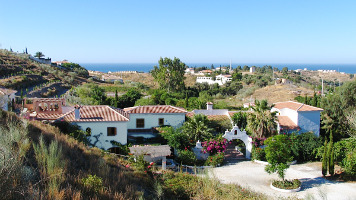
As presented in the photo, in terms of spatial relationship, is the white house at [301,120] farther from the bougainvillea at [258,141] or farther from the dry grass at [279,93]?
the dry grass at [279,93]

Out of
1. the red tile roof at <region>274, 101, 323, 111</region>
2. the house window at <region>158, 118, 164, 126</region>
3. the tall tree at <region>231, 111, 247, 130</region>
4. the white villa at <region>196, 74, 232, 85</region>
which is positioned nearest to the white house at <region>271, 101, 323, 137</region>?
the red tile roof at <region>274, 101, 323, 111</region>

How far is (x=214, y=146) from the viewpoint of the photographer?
72.3 feet

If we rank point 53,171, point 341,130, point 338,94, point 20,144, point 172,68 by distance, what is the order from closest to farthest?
1. point 53,171
2. point 20,144
3. point 341,130
4. point 338,94
5. point 172,68

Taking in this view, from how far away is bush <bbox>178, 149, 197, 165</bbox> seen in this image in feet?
69.4

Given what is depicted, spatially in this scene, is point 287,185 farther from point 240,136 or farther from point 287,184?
point 240,136

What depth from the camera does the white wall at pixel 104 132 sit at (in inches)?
878

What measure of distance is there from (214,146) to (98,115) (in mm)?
8955

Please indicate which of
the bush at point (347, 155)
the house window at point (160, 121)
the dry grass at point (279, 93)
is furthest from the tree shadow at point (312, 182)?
the dry grass at point (279, 93)

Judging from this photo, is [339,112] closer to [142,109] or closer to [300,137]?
[300,137]

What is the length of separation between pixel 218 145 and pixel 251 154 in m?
2.87

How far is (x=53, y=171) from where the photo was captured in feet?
27.1

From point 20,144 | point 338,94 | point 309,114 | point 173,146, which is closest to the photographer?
point 20,144

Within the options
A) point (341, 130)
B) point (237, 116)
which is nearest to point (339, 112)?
point (341, 130)

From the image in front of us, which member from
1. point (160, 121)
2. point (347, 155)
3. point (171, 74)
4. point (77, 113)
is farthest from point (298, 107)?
point (171, 74)
